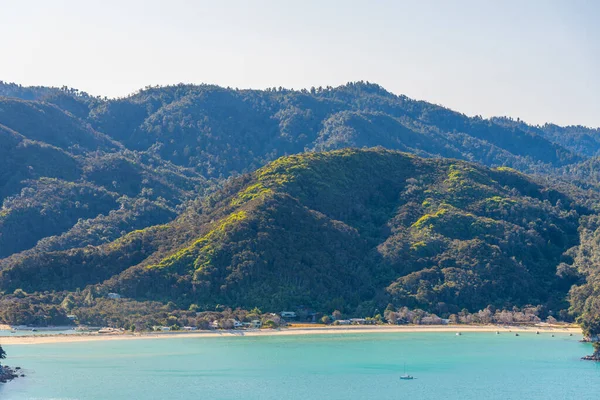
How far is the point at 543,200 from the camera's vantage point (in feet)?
538

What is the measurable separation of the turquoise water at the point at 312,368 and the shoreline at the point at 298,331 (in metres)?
1.30

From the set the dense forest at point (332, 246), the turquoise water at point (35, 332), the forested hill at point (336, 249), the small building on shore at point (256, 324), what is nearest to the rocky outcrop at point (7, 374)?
the turquoise water at point (35, 332)

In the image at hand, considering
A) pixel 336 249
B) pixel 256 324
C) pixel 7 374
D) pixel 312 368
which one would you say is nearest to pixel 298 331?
pixel 256 324

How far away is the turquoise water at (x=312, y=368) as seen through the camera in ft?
274

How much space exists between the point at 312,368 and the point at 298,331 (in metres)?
20.3

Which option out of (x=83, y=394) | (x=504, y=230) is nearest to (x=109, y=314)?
(x=83, y=394)

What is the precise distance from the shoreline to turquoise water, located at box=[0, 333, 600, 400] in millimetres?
1300

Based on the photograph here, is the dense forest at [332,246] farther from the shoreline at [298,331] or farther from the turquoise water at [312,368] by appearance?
the turquoise water at [312,368]

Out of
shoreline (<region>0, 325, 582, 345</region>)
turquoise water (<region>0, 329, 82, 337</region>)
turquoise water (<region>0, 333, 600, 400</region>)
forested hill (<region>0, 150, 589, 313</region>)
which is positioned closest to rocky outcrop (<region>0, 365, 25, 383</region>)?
turquoise water (<region>0, 333, 600, 400</region>)

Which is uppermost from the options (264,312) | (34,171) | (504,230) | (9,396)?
(34,171)

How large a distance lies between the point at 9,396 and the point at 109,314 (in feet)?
133

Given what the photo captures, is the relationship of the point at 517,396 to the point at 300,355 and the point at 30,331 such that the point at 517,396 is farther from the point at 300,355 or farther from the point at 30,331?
the point at 30,331

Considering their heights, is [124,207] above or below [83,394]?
above

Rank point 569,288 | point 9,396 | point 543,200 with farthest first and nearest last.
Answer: point 543,200 < point 569,288 < point 9,396
